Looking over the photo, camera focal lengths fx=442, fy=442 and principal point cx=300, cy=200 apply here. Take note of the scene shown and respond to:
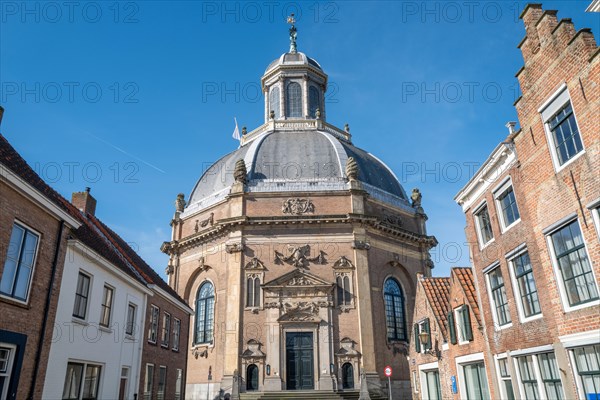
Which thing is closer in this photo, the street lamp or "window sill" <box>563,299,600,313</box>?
"window sill" <box>563,299,600,313</box>

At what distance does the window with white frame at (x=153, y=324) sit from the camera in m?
18.6

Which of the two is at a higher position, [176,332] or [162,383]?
[176,332]

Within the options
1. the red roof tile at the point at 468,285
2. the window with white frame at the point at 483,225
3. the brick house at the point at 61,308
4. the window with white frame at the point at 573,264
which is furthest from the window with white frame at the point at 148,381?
the window with white frame at the point at 573,264

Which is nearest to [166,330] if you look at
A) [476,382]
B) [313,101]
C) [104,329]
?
[104,329]

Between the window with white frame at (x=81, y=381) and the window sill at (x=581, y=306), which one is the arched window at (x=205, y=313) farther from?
the window sill at (x=581, y=306)

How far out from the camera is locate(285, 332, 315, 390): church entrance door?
27.6 m

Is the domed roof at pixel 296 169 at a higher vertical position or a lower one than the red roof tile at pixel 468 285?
higher

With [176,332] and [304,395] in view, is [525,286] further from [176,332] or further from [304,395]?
[304,395]

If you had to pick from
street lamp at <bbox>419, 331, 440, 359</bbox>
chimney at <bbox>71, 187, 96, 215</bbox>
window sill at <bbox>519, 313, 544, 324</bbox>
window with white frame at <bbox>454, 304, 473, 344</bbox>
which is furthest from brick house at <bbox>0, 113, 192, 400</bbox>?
window sill at <bbox>519, 313, 544, 324</bbox>

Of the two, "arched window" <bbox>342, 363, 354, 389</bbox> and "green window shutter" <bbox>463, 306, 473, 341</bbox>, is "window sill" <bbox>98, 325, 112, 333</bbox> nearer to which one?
"green window shutter" <bbox>463, 306, 473, 341</bbox>

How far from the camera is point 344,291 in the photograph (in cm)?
2962

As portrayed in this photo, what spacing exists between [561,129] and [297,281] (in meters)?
21.1

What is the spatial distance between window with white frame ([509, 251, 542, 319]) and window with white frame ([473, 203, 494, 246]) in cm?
172

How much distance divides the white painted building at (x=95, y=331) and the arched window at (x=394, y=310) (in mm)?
18761
